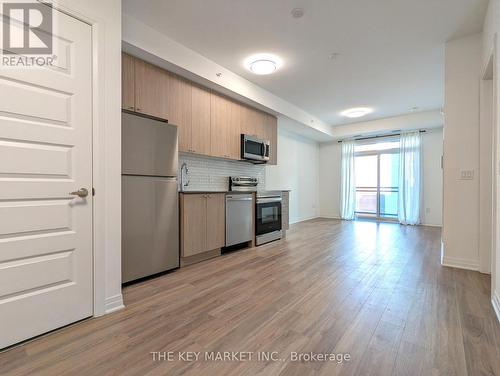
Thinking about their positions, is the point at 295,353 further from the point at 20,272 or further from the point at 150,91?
the point at 150,91

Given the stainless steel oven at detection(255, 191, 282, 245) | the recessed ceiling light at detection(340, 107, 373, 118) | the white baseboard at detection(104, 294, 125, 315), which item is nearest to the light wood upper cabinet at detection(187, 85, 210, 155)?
the stainless steel oven at detection(255, 191, 282, 245)

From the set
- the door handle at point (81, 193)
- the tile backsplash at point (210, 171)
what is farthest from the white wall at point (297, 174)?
the door handle at point (81, 193)

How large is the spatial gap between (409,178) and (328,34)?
5.09 metres

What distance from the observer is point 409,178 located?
6457mm

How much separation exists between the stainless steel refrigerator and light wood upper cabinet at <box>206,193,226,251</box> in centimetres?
55

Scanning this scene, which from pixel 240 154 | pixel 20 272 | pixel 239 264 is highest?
pixel 240 154

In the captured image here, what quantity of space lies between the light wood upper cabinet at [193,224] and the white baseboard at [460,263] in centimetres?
306

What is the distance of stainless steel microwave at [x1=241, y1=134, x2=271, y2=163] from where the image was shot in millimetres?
4262

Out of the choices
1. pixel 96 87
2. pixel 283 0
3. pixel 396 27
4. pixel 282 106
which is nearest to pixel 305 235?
pixel 282 106

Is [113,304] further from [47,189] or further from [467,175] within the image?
[467,175]

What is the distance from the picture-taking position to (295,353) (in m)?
1.47

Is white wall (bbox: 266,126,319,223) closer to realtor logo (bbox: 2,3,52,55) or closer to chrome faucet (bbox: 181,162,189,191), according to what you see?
chrome faucet (bbox: 181,162,189,191)

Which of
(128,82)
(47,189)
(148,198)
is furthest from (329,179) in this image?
(47,189)

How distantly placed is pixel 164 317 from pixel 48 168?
4.44 feet
